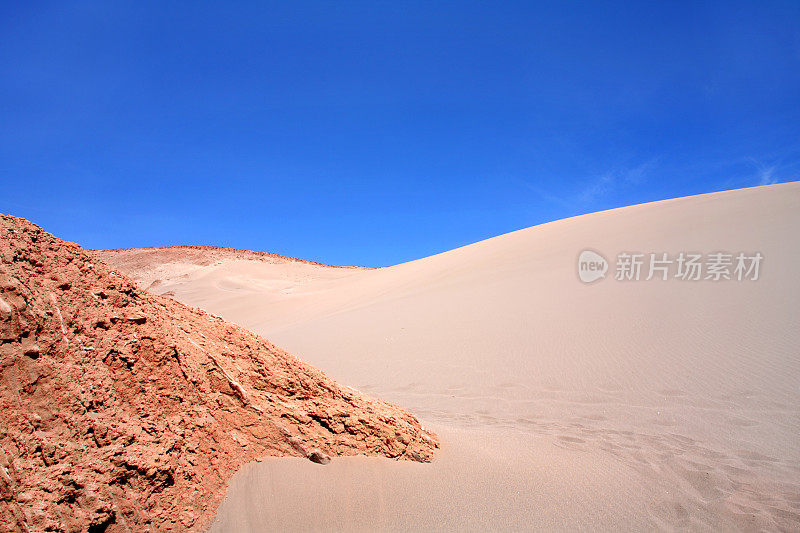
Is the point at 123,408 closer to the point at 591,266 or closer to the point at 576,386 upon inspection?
the point at 576,386

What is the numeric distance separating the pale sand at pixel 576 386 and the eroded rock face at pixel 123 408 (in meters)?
0.22

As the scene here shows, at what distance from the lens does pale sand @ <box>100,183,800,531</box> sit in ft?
8.08

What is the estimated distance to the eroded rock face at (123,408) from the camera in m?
1.74

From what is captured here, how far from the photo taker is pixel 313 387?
9.80ft

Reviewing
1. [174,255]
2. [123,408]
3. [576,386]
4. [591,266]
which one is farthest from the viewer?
[174,255]

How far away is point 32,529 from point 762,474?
15.4ft

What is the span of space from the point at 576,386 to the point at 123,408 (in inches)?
215

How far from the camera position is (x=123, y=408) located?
2.09 metres

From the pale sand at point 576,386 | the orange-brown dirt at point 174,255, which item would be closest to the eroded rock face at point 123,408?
the pale sand at point 576,386

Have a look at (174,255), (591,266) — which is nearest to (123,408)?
(591,266)

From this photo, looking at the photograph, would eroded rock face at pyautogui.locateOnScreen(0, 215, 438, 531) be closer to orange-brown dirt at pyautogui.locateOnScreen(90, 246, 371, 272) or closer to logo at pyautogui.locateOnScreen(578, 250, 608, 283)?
logo at pyautogui.locateOnScreen(578, 250, 608, 283)

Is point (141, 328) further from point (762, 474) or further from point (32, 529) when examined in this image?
point (762, 474)

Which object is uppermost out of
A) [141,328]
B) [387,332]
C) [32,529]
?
[387,332]

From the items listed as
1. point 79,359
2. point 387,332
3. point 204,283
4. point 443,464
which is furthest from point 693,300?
point 204,283
